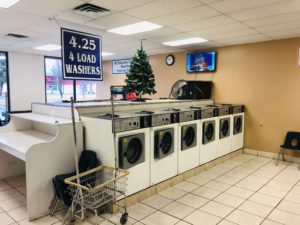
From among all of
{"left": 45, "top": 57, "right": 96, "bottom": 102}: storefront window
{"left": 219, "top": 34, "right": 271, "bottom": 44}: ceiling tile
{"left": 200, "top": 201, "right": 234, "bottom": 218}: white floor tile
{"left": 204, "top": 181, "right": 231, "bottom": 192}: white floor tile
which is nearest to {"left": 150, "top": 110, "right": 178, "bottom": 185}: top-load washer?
{"left": 204, "top": 181, "right": 231, "bottom": 192}: white floor tile

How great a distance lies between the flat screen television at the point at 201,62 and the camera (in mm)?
6395

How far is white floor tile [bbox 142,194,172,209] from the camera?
3.36 metres

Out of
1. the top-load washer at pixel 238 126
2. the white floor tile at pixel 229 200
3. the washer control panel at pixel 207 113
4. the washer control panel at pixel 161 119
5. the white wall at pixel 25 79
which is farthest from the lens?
the white wall at pixel 25 79

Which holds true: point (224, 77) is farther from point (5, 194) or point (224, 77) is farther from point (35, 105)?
point (5, 194)

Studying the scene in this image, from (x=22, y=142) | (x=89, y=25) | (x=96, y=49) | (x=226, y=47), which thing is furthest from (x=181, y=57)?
(x=22, y=142)

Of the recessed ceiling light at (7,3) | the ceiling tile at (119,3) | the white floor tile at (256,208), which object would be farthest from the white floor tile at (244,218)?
the recessed ceiling light at (7,3)

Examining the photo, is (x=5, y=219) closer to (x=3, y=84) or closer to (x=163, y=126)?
(x=163, y=126)

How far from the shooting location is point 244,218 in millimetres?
3010

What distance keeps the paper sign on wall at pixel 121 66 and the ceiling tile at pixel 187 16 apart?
185 inches

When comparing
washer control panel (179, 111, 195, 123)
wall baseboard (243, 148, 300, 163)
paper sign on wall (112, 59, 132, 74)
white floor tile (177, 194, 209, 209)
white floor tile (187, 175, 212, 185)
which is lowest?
white floor tile (177, 194, 209, 209)

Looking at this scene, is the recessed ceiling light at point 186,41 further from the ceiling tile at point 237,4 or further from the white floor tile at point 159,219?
the white floor tile at point 159,219

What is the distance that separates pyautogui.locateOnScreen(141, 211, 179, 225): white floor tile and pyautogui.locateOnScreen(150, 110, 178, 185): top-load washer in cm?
62

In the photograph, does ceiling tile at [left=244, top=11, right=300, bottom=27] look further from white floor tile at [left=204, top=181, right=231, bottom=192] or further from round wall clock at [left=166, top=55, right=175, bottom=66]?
round wall clock at [left=166, top=55, right=175, bottom=66]

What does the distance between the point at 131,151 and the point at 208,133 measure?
2.04 m
